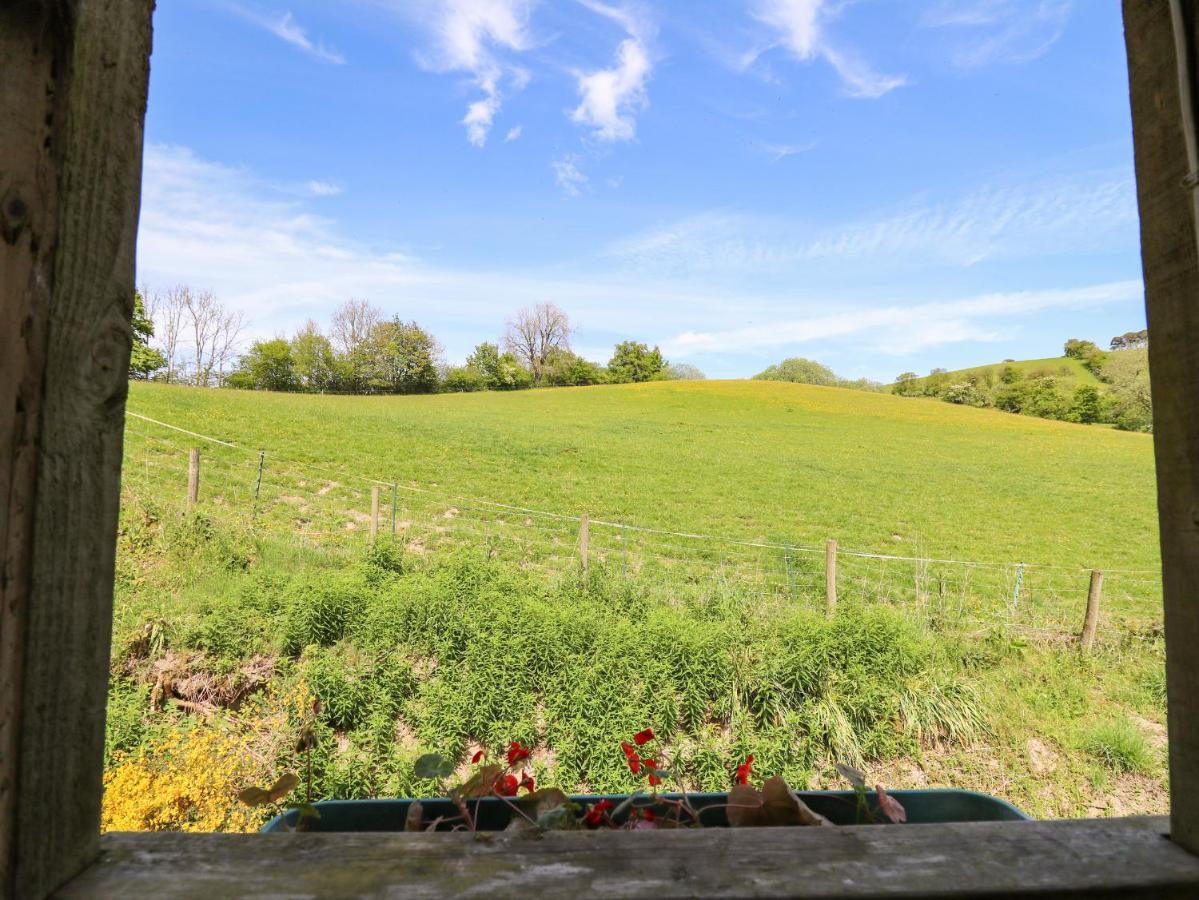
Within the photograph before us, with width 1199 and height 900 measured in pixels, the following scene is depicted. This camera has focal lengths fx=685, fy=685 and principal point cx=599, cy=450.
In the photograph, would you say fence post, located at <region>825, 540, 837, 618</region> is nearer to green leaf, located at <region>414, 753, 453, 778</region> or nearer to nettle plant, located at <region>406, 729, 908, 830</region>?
nettle plant, located at <region>406, 729, 908, 830</region>

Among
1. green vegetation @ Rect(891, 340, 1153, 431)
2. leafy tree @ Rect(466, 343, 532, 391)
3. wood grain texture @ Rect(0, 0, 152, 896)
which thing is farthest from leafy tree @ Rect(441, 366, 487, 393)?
wood grain texture @ Rect(0, 0, 152, 896)

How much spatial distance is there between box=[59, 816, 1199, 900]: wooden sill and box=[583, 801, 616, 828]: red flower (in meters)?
0.24

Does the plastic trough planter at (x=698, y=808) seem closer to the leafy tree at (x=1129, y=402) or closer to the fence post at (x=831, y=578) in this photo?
the fence post at (x=831, y=578)

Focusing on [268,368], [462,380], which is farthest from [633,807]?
[462,380]

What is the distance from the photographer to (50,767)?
0.63 metres

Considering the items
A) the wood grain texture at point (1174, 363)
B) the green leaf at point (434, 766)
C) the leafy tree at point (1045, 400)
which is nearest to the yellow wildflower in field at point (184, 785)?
the green leaf at point (434, 766)

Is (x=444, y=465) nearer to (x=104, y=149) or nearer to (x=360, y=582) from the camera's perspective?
(x=360, y=582)

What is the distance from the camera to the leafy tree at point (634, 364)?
5606cm

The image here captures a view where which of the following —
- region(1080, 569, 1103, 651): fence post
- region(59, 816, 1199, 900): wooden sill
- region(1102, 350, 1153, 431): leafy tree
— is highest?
region(1102, 350, 1153, 431): leafy tree

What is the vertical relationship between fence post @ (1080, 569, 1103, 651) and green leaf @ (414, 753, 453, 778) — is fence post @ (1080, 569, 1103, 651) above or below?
below

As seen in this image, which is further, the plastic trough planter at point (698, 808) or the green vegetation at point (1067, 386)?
the green vegetation at point (1067, 386)

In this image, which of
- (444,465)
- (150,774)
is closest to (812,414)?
(444,465)

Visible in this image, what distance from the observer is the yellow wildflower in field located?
2561mm

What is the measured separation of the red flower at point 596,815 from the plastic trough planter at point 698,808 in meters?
0.05
